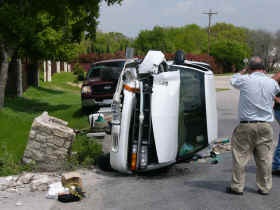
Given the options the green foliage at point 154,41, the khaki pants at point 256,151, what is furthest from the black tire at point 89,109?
the green foliage at point 154,41

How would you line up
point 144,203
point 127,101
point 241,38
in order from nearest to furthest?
point 144,203 → point 127,101 → point 241,38

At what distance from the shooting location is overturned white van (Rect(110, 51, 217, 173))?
729 centimetres

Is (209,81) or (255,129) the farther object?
(209,81)

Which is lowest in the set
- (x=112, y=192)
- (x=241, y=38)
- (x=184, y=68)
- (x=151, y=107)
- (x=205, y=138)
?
(x=112, y=192)

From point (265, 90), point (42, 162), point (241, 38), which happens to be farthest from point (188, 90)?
point (241, 38)

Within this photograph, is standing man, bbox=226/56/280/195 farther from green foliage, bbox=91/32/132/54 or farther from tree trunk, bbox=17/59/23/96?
green foliage, bbox=91/32/132/54

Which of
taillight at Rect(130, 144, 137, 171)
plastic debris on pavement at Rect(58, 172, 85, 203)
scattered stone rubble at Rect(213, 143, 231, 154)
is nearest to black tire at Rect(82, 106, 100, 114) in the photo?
scattered stone rubble at Rect(213, 143, 231, 154)

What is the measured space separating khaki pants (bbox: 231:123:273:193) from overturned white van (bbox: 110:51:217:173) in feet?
3.94

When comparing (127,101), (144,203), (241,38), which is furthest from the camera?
(241,38)

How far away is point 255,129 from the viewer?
6.39m

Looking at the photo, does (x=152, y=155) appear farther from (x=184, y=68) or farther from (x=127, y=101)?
(x=184, y=68)

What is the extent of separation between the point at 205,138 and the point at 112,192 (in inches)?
71.7

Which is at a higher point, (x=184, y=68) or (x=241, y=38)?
(x=241, y=38)

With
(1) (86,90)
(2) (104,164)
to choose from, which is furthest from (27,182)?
(1) (86,90)
